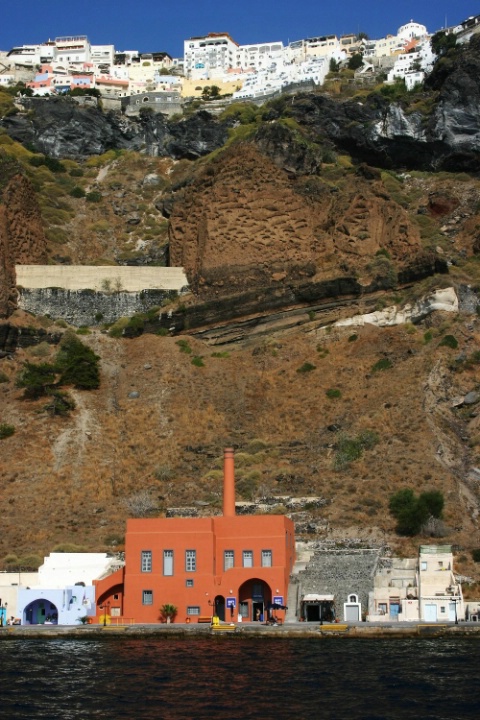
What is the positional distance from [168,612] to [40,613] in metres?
5.38

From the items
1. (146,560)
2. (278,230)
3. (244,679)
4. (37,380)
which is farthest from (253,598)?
(278,230)

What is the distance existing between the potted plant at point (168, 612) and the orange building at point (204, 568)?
16 centimetres

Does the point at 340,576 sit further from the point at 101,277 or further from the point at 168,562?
the point at 101,277

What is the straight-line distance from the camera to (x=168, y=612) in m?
49.6

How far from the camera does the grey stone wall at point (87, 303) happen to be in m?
78.1

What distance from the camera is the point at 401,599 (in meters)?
49.0

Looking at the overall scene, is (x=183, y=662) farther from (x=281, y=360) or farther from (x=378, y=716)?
(x=281, y=360)

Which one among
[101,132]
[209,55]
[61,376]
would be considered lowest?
[61,376]

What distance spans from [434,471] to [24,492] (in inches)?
746

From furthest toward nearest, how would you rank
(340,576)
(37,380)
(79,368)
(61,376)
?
1. (61,376)
2. (79,368)
3. (37,380)
4. (340,576)

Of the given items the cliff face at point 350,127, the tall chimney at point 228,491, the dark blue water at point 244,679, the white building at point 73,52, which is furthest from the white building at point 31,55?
the dark blue water at point 244,679

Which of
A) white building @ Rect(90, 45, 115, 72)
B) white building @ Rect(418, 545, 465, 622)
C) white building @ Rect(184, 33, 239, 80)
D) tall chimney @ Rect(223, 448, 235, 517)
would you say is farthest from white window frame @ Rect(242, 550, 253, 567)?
white building @ Rect(90, 45, 115, 72)

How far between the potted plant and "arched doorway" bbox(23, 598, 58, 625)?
4.38 m

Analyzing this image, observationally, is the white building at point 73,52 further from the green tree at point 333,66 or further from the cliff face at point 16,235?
the cliff face at point 16,235
